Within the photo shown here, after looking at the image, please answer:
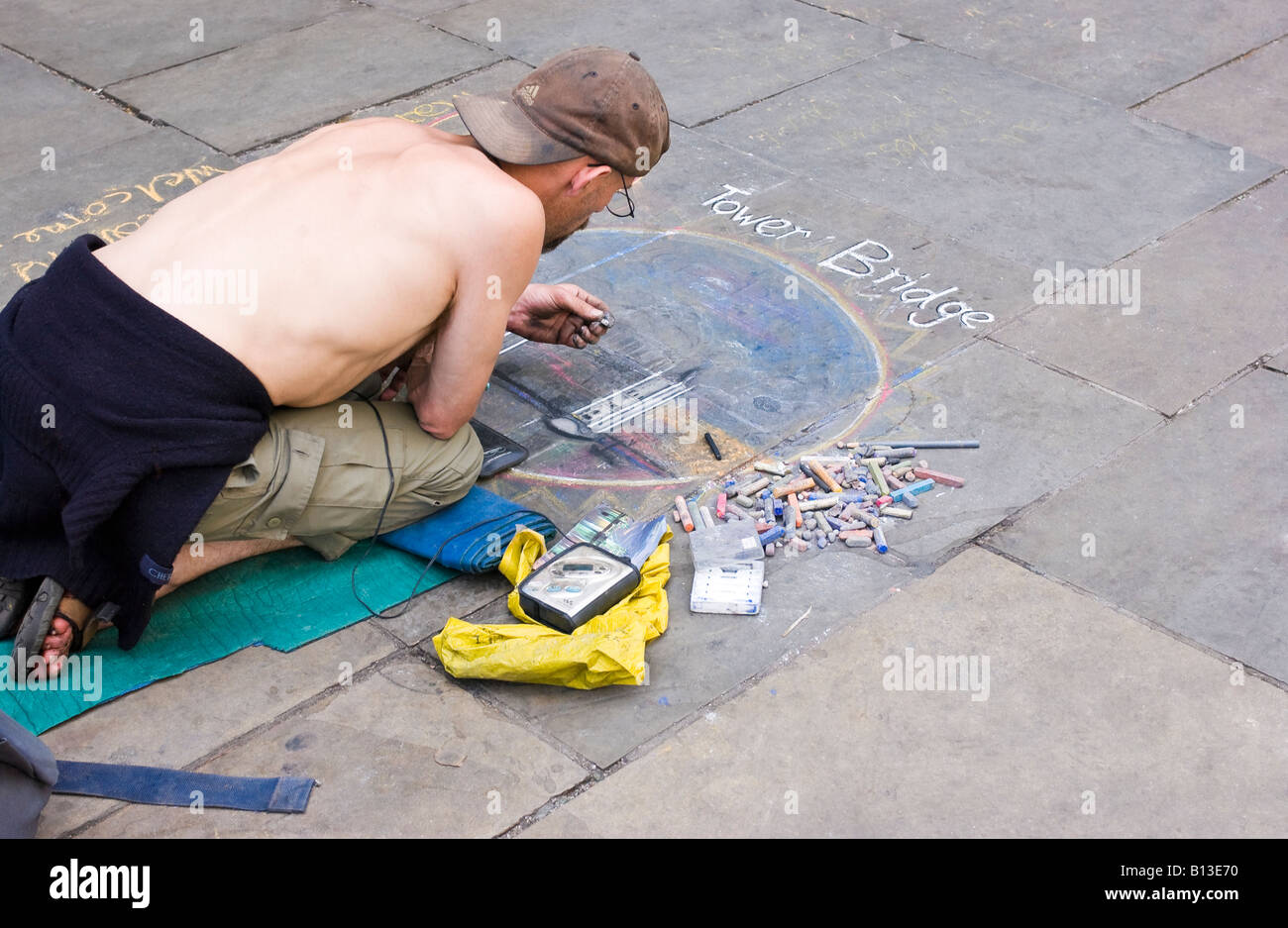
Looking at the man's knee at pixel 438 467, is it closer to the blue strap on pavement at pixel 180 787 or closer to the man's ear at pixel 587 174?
the man's ear at pixel 587 174

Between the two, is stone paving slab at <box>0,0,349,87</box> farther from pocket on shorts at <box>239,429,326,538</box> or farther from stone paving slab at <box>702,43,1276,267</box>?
pocket on shorts at <box>239,429,326,538</box>

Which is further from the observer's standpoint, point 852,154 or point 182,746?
point 852,154

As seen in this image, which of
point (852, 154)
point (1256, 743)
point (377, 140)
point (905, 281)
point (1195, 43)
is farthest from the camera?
point (1195, 43)

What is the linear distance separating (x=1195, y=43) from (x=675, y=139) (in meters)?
2.77

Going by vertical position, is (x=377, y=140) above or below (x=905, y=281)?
above

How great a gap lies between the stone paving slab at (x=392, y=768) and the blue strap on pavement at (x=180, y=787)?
0.07ft

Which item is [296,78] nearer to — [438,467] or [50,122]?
[50,122]

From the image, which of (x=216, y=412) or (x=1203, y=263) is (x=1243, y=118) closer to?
(x=1203, y=263)

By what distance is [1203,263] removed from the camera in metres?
4.76

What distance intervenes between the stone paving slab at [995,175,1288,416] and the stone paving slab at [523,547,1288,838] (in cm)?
114

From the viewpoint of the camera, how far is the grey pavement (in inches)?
116

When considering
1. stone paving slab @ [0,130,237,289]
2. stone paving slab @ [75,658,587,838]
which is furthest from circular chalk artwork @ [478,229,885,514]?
stone paving slab @ [0,130,237,289]

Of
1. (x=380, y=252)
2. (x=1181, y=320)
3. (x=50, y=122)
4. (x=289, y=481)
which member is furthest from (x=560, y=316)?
(x=50, y=122)
